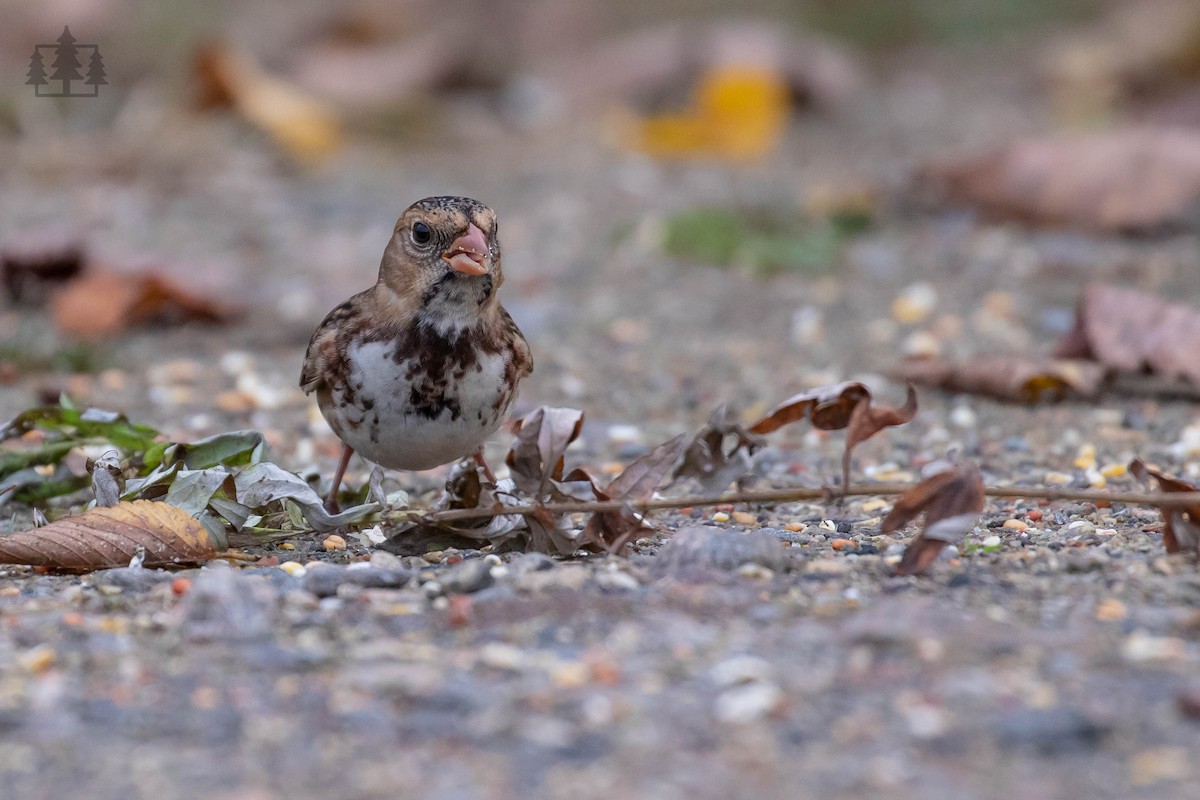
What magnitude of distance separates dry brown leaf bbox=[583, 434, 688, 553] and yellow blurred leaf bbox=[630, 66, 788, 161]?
5539 mm

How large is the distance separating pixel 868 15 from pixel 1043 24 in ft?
4.41

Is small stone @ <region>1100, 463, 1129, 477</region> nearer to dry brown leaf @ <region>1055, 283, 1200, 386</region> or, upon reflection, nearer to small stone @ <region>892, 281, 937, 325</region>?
dry brown leaf @ <region>1055, 283, 1200, 386</region>

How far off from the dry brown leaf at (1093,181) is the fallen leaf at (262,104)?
11.6 feet

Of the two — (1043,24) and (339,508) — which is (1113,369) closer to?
(339,508)

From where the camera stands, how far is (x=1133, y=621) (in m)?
2.85

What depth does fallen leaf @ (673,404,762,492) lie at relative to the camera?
3555 millimetres

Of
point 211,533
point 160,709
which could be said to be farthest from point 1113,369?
point 160,709

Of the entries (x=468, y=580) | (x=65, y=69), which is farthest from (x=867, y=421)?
(x=65, y=69)

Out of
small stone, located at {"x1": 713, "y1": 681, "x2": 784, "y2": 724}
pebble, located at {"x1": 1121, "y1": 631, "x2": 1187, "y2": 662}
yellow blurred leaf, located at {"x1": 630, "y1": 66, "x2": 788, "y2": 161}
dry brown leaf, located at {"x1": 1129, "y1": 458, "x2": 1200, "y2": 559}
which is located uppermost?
yellow blurred leaf, located at {"x1": 630, "y1": 66, "x2": 788, "y2": 161}

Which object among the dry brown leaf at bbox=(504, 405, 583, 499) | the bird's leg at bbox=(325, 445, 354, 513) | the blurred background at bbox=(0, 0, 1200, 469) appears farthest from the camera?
the blurred background at bbox=(0, 0, 1200, 469)

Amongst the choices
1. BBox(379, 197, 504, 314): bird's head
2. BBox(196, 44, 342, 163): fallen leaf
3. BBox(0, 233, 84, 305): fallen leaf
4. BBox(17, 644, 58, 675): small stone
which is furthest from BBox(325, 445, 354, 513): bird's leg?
BBox(196, 44, 342, 163): fallen leaf

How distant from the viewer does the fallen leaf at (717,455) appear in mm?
3555

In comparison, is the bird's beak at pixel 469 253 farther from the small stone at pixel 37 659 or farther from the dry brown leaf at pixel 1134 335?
the dry brown leaf at pixel 1134 335

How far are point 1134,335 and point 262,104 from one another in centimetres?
530
